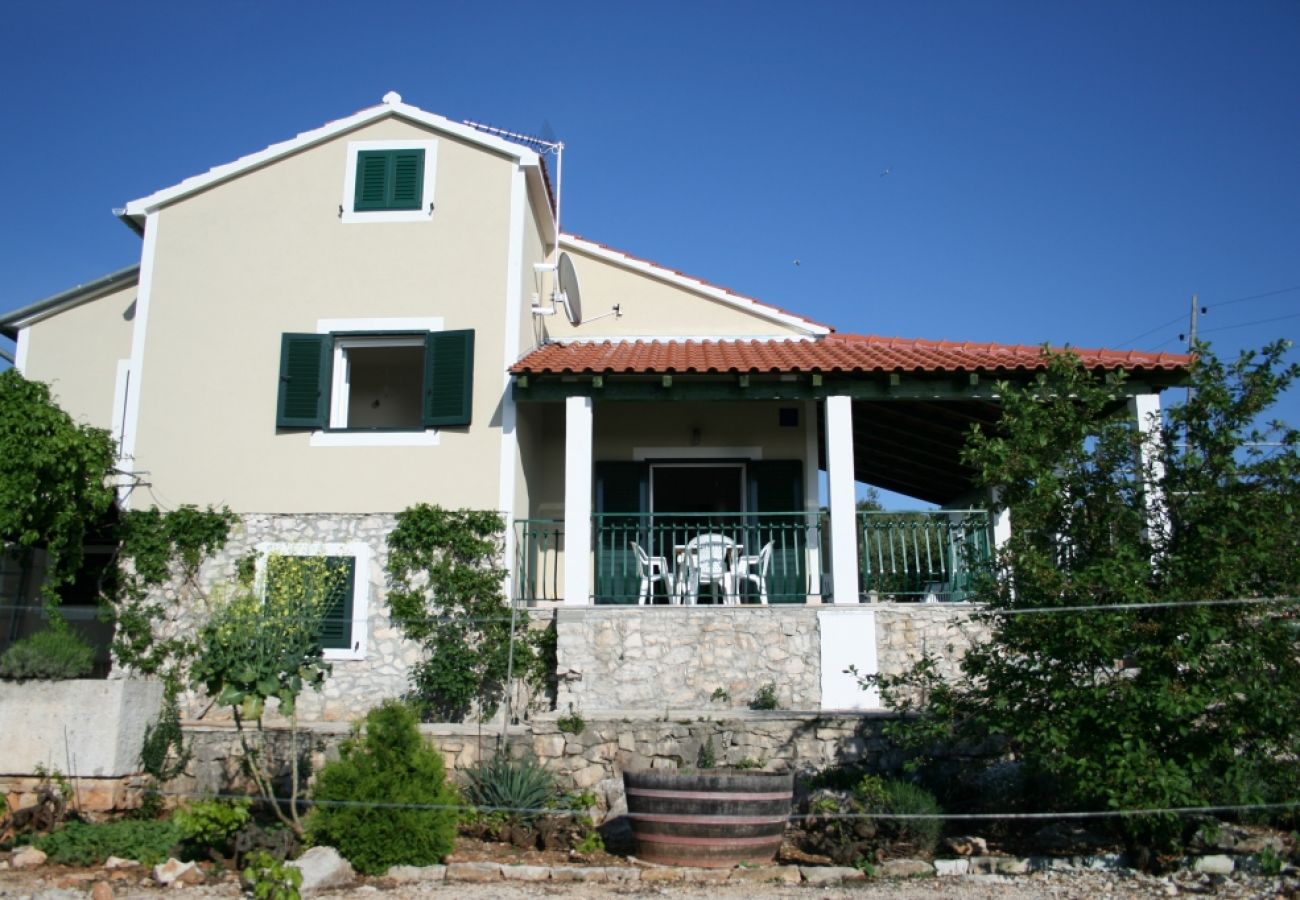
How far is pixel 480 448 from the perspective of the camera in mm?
12312

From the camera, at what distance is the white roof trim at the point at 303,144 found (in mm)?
13164

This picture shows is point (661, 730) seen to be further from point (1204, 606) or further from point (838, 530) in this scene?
point (1204, 606)

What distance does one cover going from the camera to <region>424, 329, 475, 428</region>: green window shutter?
12.4 m

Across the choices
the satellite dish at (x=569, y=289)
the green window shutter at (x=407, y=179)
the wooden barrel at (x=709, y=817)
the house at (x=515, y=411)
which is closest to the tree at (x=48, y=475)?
the house at (x=515, y=411)

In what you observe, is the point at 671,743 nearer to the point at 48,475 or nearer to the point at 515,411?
the point at 515,411

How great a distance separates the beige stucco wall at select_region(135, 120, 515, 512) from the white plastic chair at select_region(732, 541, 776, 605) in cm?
287

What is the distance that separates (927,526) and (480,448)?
499cm

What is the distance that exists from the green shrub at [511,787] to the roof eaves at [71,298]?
860 cm

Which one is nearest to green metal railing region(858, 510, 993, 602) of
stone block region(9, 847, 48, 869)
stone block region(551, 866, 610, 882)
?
stone block region(551, 866, 610, 882)

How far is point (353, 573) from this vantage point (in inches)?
470

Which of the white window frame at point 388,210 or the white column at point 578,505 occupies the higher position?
the white window frame at point 388,210

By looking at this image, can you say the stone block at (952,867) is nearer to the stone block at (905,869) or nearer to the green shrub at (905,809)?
the stone block at (905,869)

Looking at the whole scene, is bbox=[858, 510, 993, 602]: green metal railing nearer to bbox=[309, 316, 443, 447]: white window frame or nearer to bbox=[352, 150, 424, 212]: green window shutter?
bbox=[309, 316, 443, 447]: white window frame

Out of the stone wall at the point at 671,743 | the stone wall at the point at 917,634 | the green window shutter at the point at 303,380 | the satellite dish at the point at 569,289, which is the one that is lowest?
the stone wall at the point at 671,743
